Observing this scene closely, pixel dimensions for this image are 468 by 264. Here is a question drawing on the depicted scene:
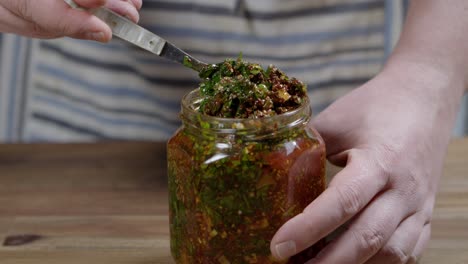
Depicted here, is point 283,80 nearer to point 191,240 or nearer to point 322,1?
point 191,240

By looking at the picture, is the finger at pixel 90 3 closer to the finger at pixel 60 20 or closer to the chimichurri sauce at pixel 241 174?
the finger at pixel 60 20

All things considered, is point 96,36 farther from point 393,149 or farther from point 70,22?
point 393,149

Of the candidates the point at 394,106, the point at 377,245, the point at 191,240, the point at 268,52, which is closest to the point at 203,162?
the point at 191,240

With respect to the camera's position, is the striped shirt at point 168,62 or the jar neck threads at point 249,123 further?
the striped shirt at point 168,62

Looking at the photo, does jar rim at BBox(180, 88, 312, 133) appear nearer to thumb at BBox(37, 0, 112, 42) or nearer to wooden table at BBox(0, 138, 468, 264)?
thumb at BBox(37, 0, 112, 42)

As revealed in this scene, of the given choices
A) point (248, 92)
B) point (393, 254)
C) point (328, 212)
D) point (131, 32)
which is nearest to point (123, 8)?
point (131, 32)

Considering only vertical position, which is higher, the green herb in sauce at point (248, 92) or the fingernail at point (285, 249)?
the green herb in sauce at point (248, 92)

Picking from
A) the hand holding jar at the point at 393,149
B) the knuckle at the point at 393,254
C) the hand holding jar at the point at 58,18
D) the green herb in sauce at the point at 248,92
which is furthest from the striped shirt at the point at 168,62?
the knuckle at the point at 393,254
